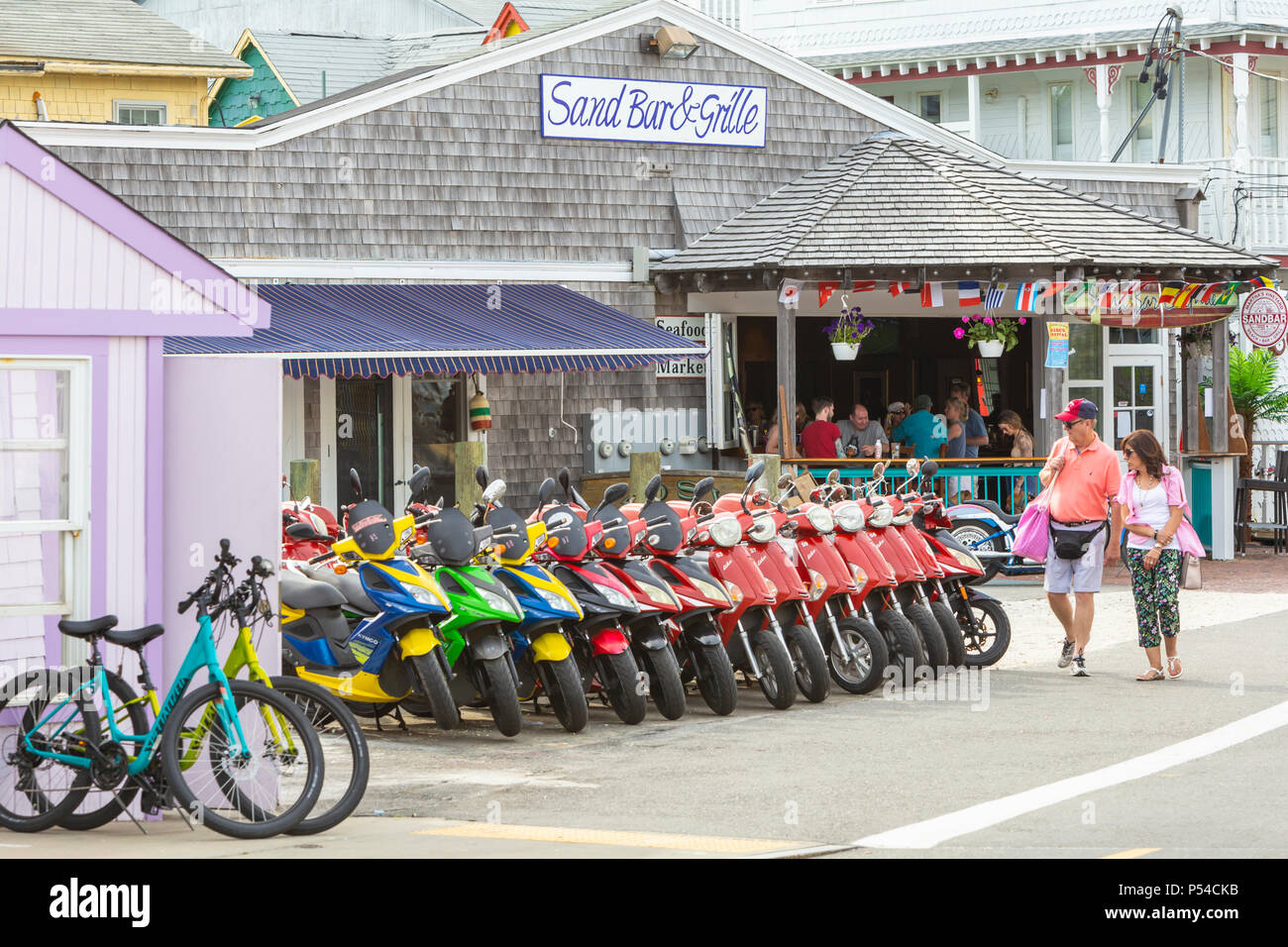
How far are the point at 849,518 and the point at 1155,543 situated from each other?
1955 mm

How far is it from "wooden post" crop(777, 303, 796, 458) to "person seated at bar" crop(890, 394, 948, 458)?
175 centimetres

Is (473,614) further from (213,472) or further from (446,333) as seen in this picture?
(446,333)

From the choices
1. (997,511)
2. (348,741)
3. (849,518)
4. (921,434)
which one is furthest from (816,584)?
(921,434)

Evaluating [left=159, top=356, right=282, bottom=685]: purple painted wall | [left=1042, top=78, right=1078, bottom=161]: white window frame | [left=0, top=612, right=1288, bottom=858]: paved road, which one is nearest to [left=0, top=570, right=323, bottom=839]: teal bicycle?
[left=0, top=612, right=1288, bottom=858]: paved road

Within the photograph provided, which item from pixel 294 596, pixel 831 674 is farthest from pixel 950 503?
pixel 294 596

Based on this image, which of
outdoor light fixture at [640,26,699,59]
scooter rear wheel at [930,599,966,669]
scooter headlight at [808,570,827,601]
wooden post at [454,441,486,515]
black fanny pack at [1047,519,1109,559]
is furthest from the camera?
outdoor light fixture at [640,26,699,59]

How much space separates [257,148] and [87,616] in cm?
1091

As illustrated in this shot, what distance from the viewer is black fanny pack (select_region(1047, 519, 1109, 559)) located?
487 inches

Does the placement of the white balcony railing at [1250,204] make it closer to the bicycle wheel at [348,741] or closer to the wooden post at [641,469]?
the wooden post at [641,469]

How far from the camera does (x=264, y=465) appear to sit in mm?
8188

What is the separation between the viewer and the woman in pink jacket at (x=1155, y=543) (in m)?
12.0

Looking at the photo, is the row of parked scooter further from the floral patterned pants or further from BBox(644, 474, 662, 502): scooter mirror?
the floral patterned pants

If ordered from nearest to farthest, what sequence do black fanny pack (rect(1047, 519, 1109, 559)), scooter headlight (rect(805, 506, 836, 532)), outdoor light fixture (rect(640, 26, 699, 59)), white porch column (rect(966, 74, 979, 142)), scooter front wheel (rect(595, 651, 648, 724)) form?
scooter front wheel (rect(595, 651, 648, 724)) → scooter headlight (rect(805, 506, 836, 532)) → black fanny pack (rect(1047, 519, 1109, 559)) → outdoor light fixture (rect(640, 26, 699, 59)) → white porch column (rect(966, 74, 979, 142))

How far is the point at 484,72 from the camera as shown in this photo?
758 inches
